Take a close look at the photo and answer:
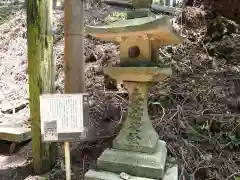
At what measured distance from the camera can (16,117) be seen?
4.59 m

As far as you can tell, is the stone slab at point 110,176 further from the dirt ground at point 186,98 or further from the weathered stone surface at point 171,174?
the dirt ground at point 186,98

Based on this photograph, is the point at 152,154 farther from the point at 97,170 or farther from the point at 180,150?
the point at 180,150

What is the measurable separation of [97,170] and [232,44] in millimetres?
3955

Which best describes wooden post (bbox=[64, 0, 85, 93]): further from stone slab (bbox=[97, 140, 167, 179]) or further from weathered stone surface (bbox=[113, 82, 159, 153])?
stone slab (bbox=[97, 140, 167, 179])

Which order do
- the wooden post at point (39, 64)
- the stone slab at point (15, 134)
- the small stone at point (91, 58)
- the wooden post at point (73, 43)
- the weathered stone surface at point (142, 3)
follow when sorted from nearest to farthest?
the weathered stone surface at point (142, 3), the wooden post at point (39, 64), the wooden post at point (73, 43), the stone slab at point (15, 134), the small stone at point (91, 58)

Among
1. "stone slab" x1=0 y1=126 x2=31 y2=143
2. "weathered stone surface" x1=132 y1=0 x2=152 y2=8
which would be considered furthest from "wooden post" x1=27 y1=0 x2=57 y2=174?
"weathered stone surface" x1=132 y1=0 x2=152 y2=8

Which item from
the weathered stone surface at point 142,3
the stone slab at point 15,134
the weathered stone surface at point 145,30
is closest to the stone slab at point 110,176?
the weathered stone surface at point 145,30

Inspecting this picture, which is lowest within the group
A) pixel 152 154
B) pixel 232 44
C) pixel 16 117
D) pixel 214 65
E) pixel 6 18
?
pixel 16 117

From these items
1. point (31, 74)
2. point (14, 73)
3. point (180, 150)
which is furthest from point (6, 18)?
point (180, 150)

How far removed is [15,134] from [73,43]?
1587mm

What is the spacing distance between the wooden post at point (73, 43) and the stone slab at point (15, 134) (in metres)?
1.02

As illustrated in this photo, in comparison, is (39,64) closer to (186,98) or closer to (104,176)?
(104,176)

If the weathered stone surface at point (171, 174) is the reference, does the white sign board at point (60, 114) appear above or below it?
above

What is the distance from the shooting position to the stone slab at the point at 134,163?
2514 mm
